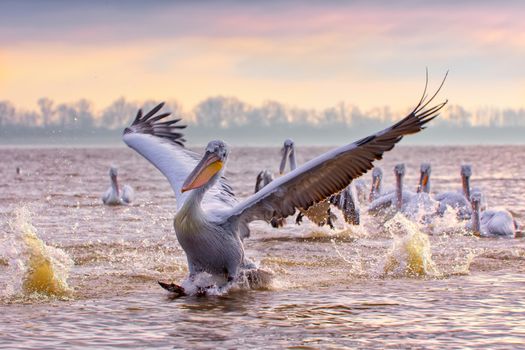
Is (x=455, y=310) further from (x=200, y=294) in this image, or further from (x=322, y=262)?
(x=322, y=262)

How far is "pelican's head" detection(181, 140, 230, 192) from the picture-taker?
277 inches

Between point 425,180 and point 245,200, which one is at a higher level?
point 245,200

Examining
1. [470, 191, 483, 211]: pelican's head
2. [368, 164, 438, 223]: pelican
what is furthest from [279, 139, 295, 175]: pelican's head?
A: [470, 191, 483, 211]: pelican's head

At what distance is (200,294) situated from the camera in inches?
291

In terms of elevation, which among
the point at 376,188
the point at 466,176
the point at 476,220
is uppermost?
the point at 466,176

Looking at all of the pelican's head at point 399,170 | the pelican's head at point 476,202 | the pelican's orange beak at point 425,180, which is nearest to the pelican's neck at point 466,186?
the pelican's orange beak at point 425,180

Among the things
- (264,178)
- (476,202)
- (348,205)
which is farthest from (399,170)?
(264,178)

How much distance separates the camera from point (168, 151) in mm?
8688

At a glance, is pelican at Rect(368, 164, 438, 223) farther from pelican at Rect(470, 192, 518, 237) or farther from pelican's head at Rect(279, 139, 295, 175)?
pelican's head at Rect(279, 139, 295, 175)

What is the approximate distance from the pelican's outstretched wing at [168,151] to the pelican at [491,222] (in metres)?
4.86

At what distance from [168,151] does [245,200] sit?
64.3 inches

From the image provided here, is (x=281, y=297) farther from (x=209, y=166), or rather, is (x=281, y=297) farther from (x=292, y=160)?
(x=292, y=160)

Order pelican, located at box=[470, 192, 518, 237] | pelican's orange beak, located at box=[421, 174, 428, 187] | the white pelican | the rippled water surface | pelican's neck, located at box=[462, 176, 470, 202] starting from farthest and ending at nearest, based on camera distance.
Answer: pelican's orange beak, located at box=[421, 174, 428, 187]
pelican's neck, located at box=[462, 176, 470, 202]
the white pelican
pelican, located at box=[470, 192, 518, 237]
the rippled water surface

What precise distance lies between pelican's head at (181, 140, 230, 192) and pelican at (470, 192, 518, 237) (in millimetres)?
5884
